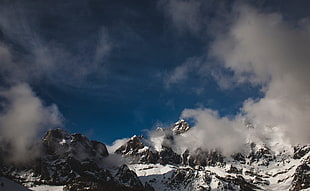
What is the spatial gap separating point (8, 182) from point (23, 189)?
26.3ft

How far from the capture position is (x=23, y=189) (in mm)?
131250

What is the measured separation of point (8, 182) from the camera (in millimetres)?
127938
